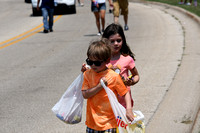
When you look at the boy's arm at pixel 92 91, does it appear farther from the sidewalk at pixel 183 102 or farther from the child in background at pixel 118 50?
the sidewalk at pixel 183 102

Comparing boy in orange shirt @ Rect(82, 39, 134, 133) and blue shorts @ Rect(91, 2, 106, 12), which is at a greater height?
boy in orange shirt @ Rect(82, 39, 134, 133)

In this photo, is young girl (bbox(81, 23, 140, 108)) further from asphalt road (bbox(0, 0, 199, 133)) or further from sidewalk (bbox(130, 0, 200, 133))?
asphalt road (bbox(0, 0, 199, 133))

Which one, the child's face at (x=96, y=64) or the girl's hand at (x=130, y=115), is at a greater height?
the child's face at (x=96, y=64)

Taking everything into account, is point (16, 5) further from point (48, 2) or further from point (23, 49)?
point (23, 49)

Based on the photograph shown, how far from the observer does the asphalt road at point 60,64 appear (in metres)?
6.47

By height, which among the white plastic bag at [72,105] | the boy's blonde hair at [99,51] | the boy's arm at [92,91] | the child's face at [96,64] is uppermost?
the boy's blonde hair at [99,51]

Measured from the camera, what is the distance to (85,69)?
13.1 feet

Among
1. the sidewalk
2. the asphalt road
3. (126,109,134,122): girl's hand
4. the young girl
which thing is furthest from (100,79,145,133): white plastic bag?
the asphalt road

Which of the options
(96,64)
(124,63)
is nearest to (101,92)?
(96,64)

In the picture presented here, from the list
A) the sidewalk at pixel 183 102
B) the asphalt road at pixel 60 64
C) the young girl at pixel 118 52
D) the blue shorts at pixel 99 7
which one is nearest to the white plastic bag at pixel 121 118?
the young girl at pixel 118 52

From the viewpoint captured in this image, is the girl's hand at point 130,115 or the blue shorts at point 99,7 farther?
the blue shorts at point 99,7

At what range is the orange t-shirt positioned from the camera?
3736 mm

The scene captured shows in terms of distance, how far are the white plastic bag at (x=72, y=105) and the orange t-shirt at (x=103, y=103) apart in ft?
1.10

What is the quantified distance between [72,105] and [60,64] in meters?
6.43
